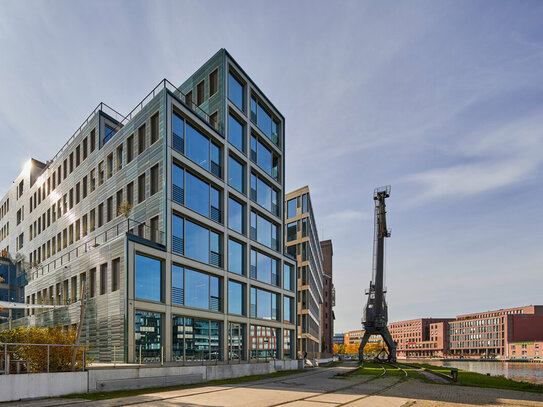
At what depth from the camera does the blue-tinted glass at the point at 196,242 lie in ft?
95.3

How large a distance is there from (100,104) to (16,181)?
2953cm

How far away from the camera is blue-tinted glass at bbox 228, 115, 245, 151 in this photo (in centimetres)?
3523

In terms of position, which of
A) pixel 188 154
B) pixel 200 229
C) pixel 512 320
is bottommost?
pixel 512 320

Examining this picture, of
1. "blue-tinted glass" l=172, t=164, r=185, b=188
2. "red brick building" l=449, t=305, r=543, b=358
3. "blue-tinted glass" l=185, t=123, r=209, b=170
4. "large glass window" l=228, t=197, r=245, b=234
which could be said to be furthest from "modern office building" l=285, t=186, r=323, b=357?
"red brick building" l=449, t=305, r=543, b=358

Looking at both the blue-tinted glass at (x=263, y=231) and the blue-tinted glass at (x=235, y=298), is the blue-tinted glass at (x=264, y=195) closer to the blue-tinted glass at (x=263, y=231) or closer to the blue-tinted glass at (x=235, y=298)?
the blue-tinted glass at (x=263, y=231)

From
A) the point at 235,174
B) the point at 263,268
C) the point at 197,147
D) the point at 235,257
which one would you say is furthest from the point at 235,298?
the point at 197,147

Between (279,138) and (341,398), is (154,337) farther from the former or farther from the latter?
(279,138)

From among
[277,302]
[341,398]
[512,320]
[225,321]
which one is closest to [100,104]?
[225,321]

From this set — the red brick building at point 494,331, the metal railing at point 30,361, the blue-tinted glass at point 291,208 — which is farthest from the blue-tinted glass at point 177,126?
the red brick building at point 494,331

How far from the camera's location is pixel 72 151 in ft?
132

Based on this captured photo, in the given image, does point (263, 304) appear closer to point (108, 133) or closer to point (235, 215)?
point (235, 215)

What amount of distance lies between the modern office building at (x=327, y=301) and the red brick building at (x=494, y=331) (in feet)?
275

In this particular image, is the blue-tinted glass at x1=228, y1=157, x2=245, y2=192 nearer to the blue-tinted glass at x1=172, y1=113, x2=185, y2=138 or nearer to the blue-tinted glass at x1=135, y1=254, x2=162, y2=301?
the blue-tinted glass at x1=172, y1=113, x2=185, y2=138

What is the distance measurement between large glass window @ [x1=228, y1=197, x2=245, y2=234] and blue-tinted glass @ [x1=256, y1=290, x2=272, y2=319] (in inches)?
230
